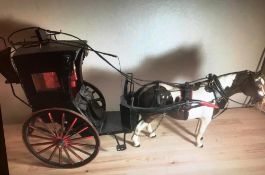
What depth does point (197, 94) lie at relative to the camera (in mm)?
1646

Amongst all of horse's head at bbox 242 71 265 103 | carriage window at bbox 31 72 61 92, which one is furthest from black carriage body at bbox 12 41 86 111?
horse's head at bbox 242 71 265 103

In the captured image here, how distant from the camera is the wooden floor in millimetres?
1654

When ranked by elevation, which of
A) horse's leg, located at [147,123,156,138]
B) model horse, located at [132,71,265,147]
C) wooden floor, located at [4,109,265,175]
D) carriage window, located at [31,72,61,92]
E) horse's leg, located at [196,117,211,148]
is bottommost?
wooden floor, located at [4,109,265,175]

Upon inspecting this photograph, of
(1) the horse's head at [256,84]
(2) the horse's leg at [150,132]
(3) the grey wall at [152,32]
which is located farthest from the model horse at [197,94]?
(3) the grey wall at [152,32]

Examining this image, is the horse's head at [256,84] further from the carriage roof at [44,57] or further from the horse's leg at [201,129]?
the carriage roof at [44,57]

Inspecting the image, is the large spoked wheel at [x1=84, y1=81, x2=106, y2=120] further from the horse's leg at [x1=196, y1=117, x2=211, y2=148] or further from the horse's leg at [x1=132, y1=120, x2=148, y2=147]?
the horse's leg at [x1=196, y1=117, x2=211, y2=148]

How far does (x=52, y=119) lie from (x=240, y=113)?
1659 mm

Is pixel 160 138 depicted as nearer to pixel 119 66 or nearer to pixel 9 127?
pixel 119 66

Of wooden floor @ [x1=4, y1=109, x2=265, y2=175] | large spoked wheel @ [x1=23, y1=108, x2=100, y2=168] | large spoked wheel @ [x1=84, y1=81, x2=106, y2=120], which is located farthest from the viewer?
large spoked wheel @ [x1=84, y1=81, x2=106, y2=120]

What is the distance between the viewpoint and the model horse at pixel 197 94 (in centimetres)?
158

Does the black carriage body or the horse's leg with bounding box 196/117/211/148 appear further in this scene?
the horse's leg with bounding box 196/117/211/148

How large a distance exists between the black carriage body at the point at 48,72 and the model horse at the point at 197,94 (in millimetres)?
462

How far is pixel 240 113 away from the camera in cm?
228

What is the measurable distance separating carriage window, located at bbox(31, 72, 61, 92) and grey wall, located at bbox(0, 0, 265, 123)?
565mm
